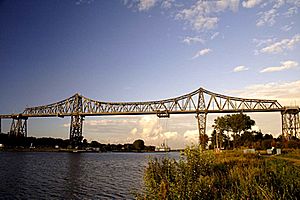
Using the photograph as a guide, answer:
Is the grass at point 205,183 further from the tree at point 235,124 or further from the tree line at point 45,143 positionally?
the tree line at point 45,143

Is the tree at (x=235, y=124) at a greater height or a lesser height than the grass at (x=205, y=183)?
greater

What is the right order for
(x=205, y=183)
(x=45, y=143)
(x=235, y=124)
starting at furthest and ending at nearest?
(x=45, y=143)
(x=235, y=124)
(x=205, y=183)

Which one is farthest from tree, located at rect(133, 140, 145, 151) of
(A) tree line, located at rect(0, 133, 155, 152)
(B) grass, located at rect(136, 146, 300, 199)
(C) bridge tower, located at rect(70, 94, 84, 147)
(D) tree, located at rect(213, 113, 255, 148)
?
(B) grass, located at rect(136, 146, 300, 199)

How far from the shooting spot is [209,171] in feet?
44.4

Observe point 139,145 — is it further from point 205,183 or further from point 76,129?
point 205,183

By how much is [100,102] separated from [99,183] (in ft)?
316

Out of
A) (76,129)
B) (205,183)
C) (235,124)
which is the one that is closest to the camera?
(205,183)

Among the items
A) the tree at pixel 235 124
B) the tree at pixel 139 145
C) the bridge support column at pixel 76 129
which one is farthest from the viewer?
the tree at pixel 139 145

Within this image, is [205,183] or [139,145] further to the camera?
[139,145]

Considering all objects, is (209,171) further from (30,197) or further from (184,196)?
(30,197)

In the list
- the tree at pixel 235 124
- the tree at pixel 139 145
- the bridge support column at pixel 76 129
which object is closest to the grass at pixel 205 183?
the tree at pixel 235 124

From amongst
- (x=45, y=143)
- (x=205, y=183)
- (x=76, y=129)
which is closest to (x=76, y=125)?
(x=76, y=129)

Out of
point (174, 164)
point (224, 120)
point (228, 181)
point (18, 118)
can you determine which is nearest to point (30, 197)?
point (174, 164)

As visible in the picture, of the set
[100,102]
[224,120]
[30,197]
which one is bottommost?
[30,197]
